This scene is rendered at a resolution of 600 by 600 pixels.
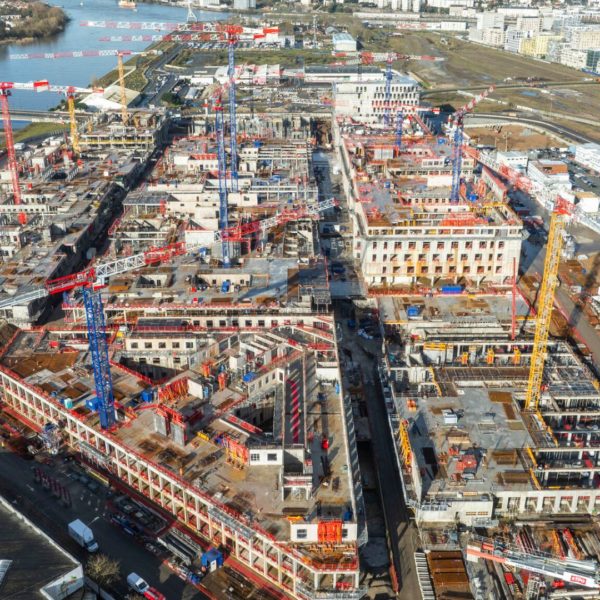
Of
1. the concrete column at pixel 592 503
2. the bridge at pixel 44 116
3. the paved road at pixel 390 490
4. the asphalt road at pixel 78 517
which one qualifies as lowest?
the asphalt road at pixel 78 517

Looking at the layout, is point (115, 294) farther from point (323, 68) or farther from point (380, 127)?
point (323, 68)

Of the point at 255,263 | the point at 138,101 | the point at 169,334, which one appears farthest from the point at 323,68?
the point at 169,334

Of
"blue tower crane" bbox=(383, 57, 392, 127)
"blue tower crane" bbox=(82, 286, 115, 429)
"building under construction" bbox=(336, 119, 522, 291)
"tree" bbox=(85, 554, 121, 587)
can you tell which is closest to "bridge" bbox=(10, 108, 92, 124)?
"blue tower crane" bbox=(383, 57, 392, 127)

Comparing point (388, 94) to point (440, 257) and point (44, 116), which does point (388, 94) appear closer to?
point (440, 257)

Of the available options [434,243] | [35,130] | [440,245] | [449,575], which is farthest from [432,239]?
[35,130]

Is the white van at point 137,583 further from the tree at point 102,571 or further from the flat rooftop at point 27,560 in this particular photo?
the flat rooftop at point 27,560

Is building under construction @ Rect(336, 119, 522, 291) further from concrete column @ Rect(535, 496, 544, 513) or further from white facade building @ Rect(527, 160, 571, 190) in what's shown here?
concrete column @ Rect(535, 496, 544, 513)

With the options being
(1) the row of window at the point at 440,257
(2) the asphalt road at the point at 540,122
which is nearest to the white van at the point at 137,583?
(1) the row of window at the point at 440,257
